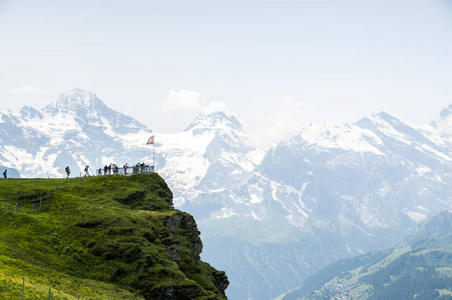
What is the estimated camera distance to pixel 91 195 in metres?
104

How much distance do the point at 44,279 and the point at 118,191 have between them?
46409mm

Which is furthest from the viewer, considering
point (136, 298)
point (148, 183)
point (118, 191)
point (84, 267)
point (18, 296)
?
point (148, 183)

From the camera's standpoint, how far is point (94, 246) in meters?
82.2

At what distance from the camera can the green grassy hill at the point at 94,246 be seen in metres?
67.4

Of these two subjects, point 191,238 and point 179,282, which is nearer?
point 179,282

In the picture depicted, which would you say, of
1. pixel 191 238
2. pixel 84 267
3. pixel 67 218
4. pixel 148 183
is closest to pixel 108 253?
pixel 84 267

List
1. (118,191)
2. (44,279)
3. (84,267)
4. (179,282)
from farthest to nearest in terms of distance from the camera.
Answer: (118,191) < (179,282) < (84,267) < (44,279)

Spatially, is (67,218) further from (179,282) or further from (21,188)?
(179,282)

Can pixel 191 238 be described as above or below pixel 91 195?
below

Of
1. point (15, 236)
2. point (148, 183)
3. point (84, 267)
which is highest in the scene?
point (148, 183)

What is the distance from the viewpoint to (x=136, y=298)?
73188 mm

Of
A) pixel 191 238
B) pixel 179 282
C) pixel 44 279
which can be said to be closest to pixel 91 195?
pixel 191 238

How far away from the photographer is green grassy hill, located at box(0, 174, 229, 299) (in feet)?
221

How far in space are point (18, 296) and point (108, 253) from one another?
27536 mm
